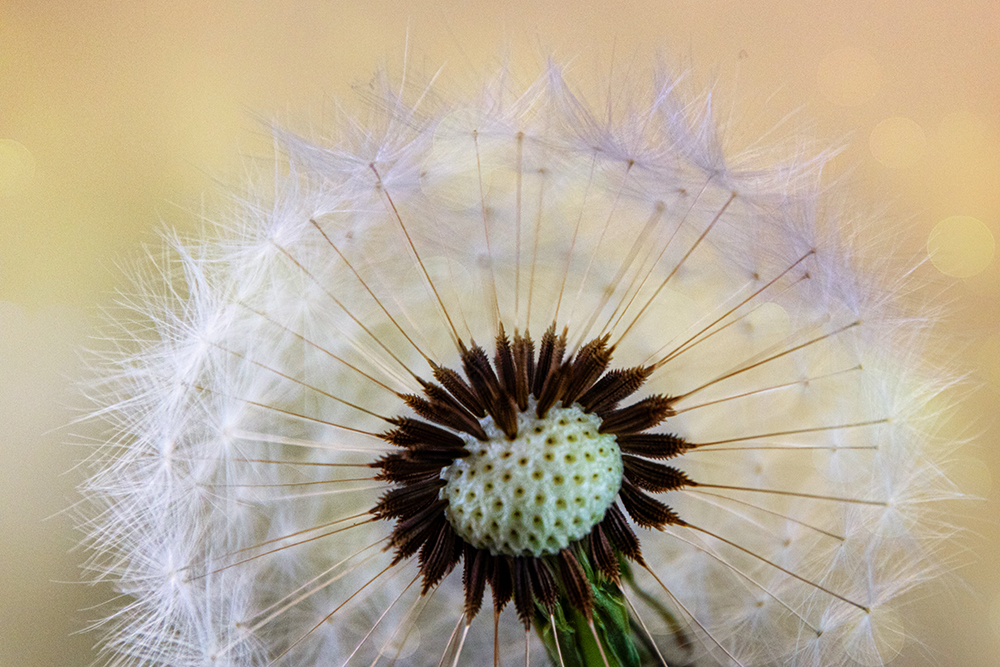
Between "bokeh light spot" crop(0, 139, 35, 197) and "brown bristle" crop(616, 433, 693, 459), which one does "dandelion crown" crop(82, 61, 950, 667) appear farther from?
"bokeh light spot" crop(0, 139, 35, 197)

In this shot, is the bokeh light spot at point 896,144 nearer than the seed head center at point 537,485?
No

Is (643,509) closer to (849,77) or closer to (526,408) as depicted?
(526,408)

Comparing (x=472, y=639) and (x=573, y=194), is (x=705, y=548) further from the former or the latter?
(x=573, y=194)

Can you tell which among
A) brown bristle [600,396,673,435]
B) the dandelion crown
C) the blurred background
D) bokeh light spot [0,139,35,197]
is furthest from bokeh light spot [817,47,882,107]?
bokeh light spot [0,139,35,197]

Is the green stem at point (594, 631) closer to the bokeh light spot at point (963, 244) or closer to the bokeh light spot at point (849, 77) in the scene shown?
the bokeh light spot at point (963, 244)

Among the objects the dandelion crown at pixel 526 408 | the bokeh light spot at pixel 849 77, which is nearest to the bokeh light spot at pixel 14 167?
the dandelion crown at pixel 526 408

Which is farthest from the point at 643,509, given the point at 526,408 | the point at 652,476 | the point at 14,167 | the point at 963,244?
the point at 14,167

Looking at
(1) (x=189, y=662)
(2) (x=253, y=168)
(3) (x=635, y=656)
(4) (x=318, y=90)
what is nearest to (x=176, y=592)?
(1) (x=189, y=662)
